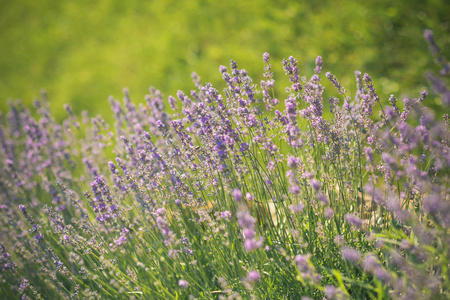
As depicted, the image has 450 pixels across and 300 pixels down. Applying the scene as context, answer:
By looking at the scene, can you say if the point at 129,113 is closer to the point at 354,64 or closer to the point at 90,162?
the point at 90,162

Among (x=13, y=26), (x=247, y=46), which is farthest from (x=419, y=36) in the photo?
(x=13, y=26)

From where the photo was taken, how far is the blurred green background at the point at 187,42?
16.3 ft

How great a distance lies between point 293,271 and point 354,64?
11.9 feet

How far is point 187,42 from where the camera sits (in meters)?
7.28

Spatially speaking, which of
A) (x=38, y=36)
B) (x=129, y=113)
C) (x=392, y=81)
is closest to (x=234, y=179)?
(x=129, y=113)

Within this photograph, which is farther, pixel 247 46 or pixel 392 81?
pixel 247 46

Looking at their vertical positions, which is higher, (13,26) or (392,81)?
(13,26)

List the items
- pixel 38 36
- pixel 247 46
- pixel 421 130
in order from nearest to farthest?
pixel 421 130
pixel 247 46
pixel 38 36

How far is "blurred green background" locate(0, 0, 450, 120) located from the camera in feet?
16.3

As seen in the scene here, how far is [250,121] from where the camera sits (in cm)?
220

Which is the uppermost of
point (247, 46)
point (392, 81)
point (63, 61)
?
point (63, 61)

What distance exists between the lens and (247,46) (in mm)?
6359

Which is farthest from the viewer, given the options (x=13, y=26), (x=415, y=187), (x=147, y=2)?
(x=13, y=26)

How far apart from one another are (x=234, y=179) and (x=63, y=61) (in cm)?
834
